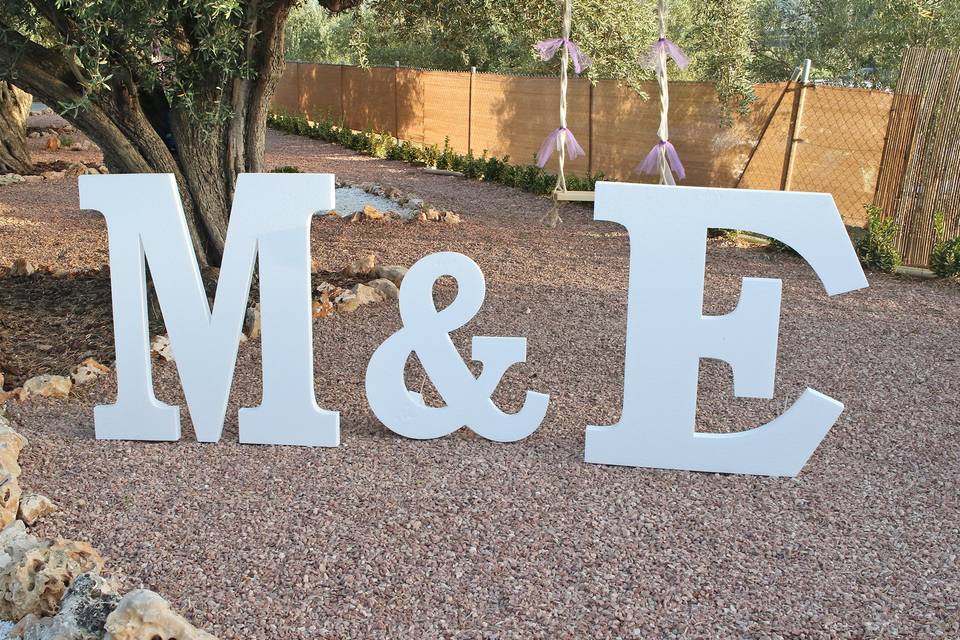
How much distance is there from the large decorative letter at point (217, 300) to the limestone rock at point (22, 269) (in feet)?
12.8

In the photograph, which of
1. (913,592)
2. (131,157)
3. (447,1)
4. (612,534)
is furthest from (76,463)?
(447,1)

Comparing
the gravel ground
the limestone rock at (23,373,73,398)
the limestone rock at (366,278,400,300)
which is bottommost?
the gravel ground

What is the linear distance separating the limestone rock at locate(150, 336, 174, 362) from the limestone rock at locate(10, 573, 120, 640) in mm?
2823

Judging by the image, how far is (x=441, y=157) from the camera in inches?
599

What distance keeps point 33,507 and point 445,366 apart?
69.4 inches

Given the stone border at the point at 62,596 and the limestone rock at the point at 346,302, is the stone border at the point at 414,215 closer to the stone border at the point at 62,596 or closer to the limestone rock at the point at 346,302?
the limestone rock at the point at 346,302

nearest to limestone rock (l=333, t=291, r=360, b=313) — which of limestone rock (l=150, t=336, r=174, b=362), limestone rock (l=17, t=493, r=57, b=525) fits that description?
limestone rock (l=150, t=336, r=174, b=362)

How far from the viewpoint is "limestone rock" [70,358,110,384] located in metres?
5.05

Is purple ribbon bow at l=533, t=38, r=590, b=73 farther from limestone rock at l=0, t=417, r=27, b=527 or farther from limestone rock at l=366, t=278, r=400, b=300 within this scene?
limestone rock at l=0, t=417, r=27, b=527

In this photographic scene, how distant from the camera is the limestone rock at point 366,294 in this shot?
21.4ft

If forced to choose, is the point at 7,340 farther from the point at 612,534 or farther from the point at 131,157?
the point at 612,534

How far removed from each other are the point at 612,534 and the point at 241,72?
4018mm

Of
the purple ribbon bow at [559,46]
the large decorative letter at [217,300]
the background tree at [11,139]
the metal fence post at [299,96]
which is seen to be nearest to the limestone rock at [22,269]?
the large decorative letter at [217,300]

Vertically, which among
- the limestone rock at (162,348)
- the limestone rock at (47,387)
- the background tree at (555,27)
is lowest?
the limestone rock at (47,387)
